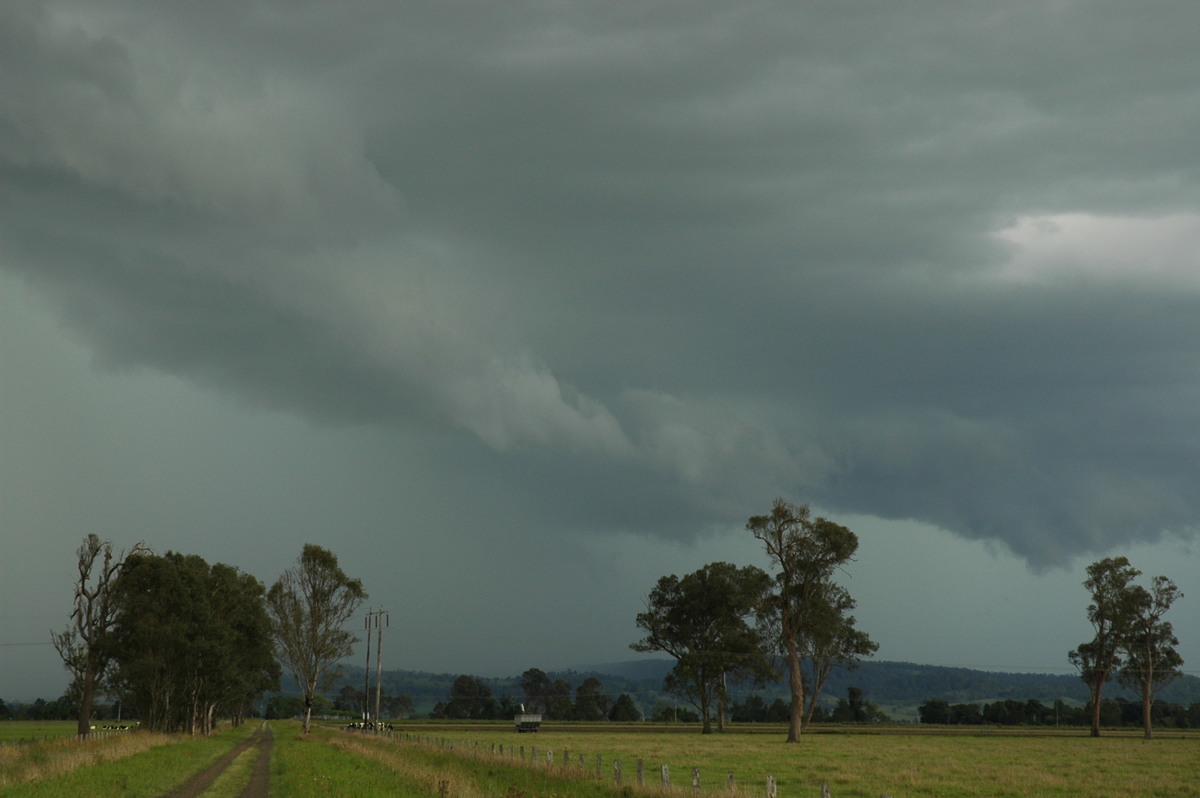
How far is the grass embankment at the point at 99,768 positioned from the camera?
32281 millimetres

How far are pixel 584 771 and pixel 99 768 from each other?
71.1 ft

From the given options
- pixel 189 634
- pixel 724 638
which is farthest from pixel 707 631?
pixel 189 634

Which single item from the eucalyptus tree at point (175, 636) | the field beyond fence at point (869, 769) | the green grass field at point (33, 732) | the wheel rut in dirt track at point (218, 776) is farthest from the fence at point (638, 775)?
the green grass field at point (33, 732)

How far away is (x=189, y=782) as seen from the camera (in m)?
38.1

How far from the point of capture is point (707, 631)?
4072 inches

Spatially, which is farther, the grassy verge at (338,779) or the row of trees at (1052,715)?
the row of trees at (1052,715)

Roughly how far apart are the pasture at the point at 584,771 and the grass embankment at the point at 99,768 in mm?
78

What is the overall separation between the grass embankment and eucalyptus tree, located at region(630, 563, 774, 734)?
5152cm

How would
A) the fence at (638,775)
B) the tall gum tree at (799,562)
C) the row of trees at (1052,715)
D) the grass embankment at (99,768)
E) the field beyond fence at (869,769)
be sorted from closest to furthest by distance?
the fence at (638,775) < the grass embankment at (99,768) < the field beyond fence at (869,769) < the tall gum tree at (799,562) < the row of trees at (1052,715)

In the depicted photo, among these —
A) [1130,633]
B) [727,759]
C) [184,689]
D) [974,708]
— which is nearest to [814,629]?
[727,759]

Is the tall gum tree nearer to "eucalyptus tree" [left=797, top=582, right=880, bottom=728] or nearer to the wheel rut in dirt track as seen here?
"eucalyptus tree" [left=797, top=582, right=880, bottom=728]

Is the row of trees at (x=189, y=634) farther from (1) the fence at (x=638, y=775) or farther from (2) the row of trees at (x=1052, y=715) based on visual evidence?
(2) the row of trees at (x=1052, y=715)

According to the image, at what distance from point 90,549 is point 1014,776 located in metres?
66.8

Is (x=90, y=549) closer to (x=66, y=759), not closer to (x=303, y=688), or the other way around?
(x=303, y=688)
